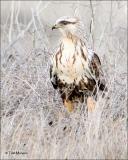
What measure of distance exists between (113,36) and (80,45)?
2.01 m

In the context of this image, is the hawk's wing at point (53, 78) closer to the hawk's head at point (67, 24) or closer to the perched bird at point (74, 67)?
the perched bird at point (74, 67)

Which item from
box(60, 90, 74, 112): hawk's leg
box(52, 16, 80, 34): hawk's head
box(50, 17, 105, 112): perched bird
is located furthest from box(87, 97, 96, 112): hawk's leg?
box(52, 16, 80, 34): hawk's head

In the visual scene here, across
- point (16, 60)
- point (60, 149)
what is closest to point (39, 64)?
point (16, 60)

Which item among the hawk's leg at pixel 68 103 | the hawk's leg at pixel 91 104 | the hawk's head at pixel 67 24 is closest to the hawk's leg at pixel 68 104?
the hawk's leg at pixel 68 103

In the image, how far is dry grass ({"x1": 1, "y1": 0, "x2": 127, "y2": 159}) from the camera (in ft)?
21.3

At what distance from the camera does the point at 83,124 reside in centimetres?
725

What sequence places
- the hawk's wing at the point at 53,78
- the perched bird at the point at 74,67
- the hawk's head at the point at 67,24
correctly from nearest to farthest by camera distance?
the hawk's head at the point at 67,24, the perched bird at the point at 74,67, the hawk's wing at the point at 53,78

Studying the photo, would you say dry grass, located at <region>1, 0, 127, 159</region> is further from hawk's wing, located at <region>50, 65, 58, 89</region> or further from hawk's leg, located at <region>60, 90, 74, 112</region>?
hawk's wing, located at <region>50, 65, 58, 89</region>

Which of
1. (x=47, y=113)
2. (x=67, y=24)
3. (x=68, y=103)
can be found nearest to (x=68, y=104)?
(x=68, y=103)

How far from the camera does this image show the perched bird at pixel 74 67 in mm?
7633

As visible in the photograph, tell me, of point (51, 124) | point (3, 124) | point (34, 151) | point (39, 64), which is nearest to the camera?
point (34, 151)

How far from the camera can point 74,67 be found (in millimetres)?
7641

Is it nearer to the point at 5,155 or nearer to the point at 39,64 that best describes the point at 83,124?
the point at 5,155

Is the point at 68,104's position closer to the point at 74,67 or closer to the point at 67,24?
the point at 74,67
